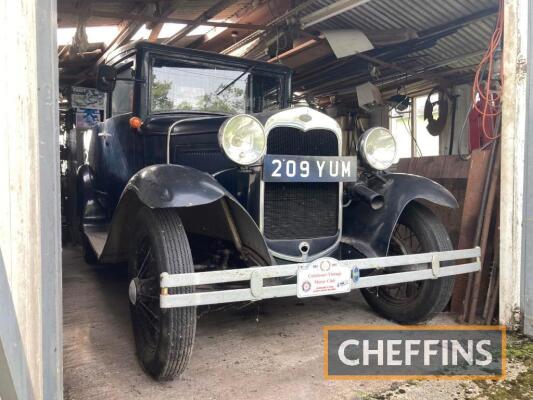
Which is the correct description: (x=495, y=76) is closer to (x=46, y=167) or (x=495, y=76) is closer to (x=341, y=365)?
(x=341, y=365)

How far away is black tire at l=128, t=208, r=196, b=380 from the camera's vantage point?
211 cm

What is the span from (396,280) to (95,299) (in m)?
2.42

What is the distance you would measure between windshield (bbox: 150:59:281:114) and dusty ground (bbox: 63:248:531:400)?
1.57 metres

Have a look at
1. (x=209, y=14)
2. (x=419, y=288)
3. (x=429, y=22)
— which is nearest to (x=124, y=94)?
(x=209, y=14)

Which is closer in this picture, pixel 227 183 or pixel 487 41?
pixel 227 183

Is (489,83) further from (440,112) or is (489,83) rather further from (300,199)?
(440,112)

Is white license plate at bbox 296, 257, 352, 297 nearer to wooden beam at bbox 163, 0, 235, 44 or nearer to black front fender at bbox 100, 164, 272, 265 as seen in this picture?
black front fender at bbox 100, 164, 272, 265

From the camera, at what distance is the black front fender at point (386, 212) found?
2818 mm

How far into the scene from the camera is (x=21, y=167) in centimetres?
155

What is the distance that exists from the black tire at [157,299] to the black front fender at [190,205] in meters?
0.14

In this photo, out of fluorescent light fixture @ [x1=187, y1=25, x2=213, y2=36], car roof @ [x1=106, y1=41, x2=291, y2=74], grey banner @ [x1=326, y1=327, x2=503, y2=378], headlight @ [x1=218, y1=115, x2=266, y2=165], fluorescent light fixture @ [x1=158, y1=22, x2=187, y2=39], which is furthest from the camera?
fluorescent light fixture @ [x1=187, y1=25, x2=213, y2=36]

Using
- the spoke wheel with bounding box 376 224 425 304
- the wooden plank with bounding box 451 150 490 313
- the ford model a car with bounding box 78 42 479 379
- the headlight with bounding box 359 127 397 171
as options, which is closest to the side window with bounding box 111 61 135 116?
the ford model a car with bounding box 78 42 479 379

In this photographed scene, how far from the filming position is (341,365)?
8.20ft


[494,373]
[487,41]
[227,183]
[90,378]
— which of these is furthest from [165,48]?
[487,41]
